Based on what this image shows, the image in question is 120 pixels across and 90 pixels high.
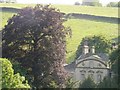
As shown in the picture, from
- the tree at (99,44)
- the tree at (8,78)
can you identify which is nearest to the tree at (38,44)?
the tree at (8,78)

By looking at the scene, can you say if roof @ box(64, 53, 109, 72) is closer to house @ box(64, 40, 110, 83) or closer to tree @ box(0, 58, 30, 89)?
house @ box(64, 40, 110, 83)

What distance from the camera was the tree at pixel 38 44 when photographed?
3925 cm

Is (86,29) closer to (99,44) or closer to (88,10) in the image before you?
(99,44)

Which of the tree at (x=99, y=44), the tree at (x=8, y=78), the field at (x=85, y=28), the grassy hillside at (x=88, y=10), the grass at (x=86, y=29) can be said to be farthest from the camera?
the grassy hillside at (x=88, y=10)

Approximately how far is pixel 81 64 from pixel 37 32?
53.1 feet

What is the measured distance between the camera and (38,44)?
Answer: 40188mm

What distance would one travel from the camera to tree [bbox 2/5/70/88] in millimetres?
39250

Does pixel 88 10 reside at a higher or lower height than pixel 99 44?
higher

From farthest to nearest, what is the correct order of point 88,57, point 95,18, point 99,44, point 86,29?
point 95,18 → point 86,29 → point 99,44 → point 88,57

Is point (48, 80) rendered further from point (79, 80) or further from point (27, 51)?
point (79, 80)

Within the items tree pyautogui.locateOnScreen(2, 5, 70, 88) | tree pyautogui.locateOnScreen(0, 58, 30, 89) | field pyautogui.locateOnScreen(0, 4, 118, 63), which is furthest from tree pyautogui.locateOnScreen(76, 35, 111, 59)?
tree pyautogui.locateOnScreen(0, 58, 30, 89)

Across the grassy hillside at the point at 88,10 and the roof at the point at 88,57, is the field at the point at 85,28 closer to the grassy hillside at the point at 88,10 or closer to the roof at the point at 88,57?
the grassy hillside at the point at 88,10

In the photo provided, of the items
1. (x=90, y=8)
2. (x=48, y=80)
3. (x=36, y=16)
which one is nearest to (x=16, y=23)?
(x=36, y=16)

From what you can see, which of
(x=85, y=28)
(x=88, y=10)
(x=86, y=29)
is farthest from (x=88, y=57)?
(x=88, y=10)
